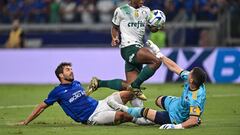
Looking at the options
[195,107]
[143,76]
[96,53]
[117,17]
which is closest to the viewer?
[195,107]

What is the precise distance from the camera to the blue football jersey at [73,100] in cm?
1419

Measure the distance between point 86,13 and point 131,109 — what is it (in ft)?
68.7

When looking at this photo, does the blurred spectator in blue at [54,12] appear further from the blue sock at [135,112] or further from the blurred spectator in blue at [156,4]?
the blue sock at [135,112]

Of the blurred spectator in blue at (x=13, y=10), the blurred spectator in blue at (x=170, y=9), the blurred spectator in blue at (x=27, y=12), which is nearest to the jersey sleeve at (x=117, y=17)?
the blurred spectator in blue at (x=170, y=9)

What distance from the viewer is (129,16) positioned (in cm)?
1588

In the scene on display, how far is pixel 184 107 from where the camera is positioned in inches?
526

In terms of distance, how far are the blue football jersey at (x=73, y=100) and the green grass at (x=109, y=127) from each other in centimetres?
26

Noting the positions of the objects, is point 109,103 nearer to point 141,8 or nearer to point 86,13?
point 141,8

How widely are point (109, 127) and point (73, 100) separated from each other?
880 mm

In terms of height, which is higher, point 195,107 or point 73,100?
point 195,107

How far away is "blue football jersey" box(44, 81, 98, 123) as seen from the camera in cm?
1419

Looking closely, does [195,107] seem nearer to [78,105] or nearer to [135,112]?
[135,112]

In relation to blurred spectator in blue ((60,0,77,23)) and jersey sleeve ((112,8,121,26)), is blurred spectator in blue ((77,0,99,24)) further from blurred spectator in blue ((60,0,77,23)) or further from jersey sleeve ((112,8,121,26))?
jersey sleeve ((112,8,121,26))

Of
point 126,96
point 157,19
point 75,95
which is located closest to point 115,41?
point 157,19
